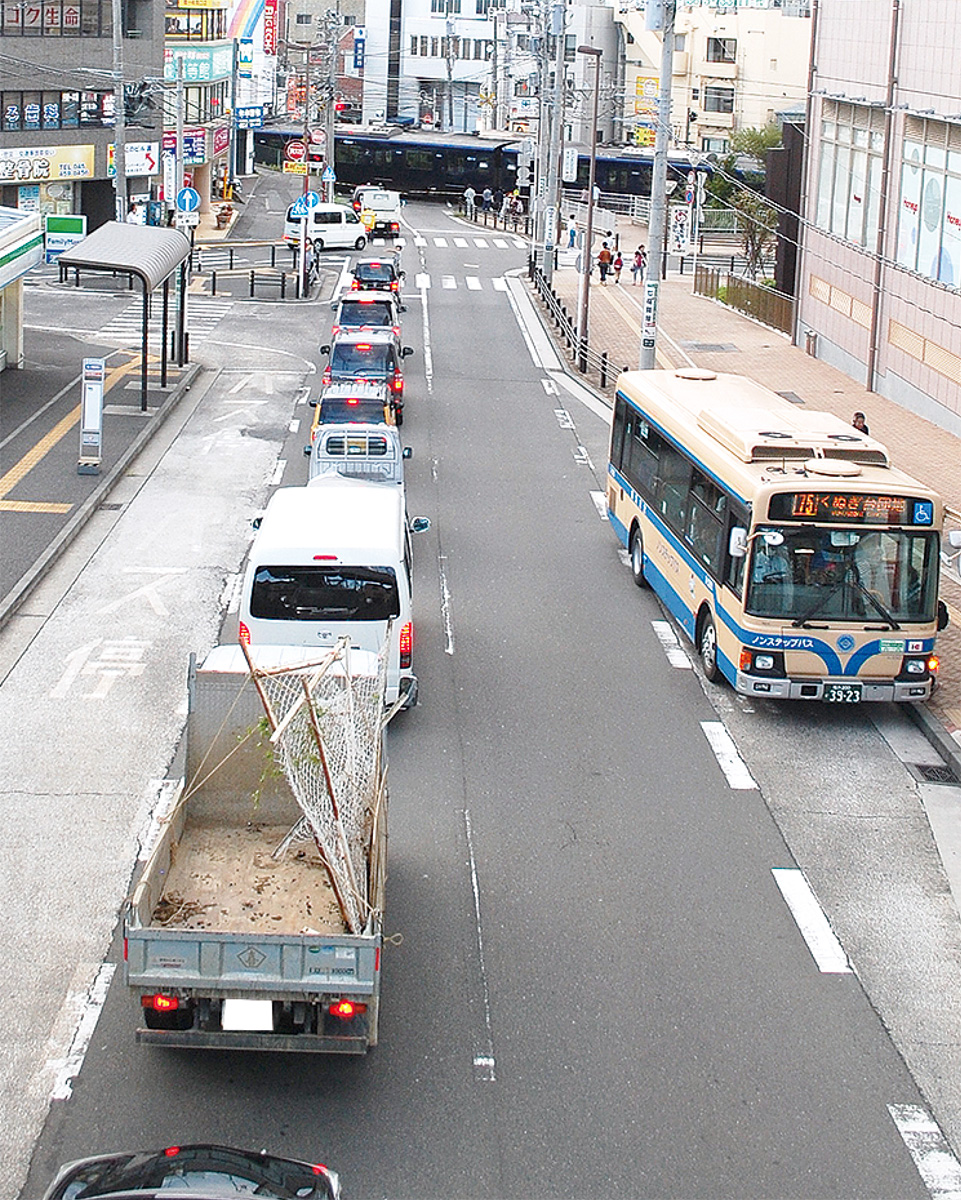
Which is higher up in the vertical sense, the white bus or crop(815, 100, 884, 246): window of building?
crop(815, 100, 884, 246): window of building

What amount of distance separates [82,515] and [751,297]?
115 ft

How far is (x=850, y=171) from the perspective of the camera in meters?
42.6

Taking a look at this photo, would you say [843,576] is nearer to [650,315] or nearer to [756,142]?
[650,315]

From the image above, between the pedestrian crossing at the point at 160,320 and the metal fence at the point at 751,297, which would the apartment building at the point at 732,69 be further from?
the pedestrian crossing at the point at 160,320

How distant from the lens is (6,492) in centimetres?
2589

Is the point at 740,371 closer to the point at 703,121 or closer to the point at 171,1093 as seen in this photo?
the point at 171,1093

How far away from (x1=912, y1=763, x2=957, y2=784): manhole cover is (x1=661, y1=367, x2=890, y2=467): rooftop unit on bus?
3416 mm

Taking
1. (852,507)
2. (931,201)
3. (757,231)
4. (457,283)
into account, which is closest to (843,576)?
(852,507)

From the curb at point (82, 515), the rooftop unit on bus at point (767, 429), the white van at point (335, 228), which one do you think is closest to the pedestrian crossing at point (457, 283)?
the white van at point (335, 228)

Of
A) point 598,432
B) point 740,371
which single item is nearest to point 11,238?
point 598,432

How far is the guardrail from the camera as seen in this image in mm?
40422

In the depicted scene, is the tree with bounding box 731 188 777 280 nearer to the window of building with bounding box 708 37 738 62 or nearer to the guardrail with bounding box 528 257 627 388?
the guardrail with bounding box 528 257 627 388

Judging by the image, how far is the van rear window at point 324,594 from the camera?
15844 mm

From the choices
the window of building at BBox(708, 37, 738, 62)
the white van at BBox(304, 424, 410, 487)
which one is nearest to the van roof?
the white van at BBox(304, 424, 410, 487)
